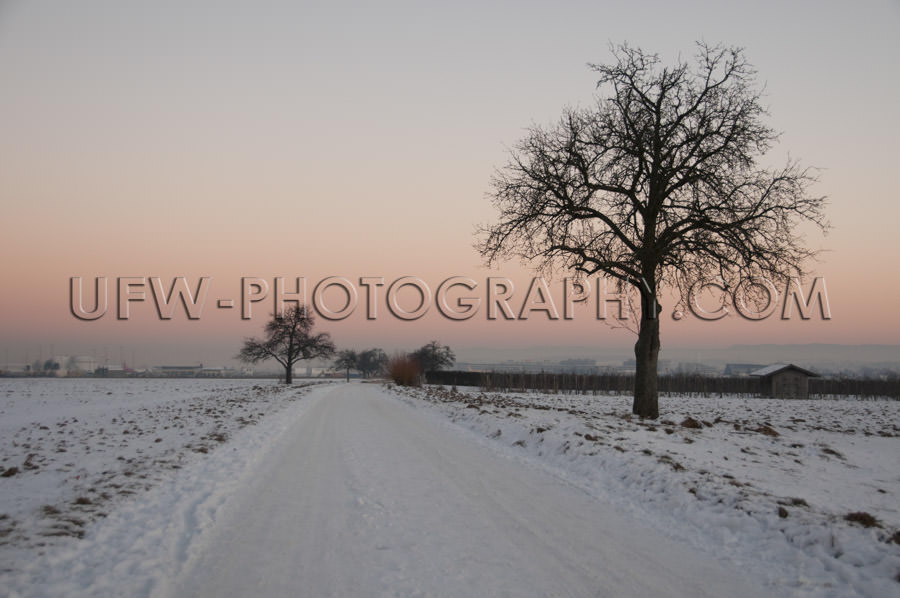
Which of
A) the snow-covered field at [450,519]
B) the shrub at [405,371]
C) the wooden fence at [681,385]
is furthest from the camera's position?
the wooden fence at [681,385]

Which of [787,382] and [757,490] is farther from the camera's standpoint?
[787,382]

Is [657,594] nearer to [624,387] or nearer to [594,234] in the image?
[594,234]

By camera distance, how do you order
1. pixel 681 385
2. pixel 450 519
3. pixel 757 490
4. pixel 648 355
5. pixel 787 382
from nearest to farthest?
pixel 450 519 < pixel 757 490 < pixel 648 355 < pixel 787 382 < pixel 681 385

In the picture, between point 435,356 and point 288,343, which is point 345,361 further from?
point 288,343

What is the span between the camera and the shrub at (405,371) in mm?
46969

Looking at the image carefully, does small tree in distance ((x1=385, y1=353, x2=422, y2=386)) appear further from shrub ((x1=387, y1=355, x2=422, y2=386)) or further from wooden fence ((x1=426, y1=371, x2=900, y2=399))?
wooden fence ((x1=426, y1=371, x2=900, y2=399))

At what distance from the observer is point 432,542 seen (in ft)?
16.3

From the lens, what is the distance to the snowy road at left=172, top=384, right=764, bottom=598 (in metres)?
4.02

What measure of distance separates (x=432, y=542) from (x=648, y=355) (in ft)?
42.0

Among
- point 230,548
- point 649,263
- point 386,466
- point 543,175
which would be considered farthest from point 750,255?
point 230,548

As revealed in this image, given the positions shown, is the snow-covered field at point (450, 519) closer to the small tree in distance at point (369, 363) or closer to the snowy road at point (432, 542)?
the snowy road at point (432, 542)

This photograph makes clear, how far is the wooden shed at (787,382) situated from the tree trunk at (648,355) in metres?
37.5

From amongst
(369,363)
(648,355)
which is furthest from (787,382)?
(369,363)

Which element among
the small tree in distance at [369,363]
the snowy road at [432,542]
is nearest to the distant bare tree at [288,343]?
the snowy road at [432,542]
